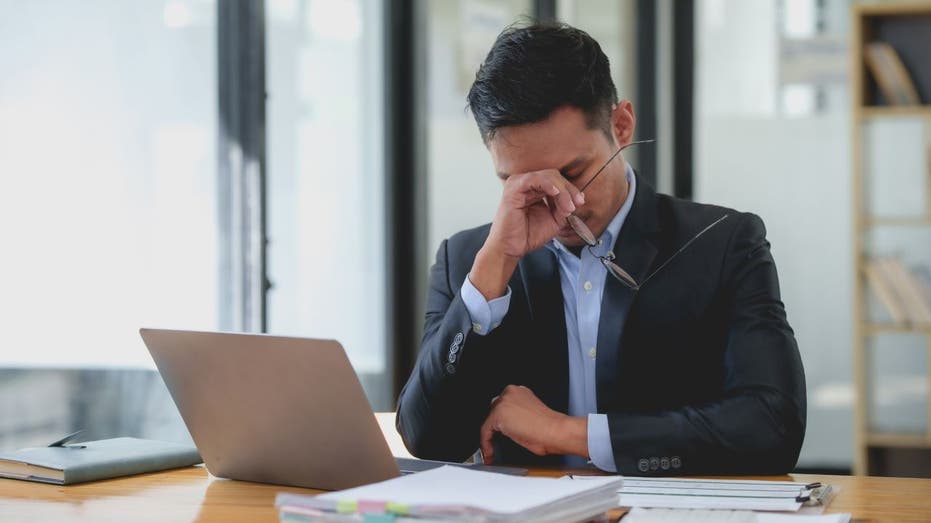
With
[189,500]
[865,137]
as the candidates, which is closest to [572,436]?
[189,500]

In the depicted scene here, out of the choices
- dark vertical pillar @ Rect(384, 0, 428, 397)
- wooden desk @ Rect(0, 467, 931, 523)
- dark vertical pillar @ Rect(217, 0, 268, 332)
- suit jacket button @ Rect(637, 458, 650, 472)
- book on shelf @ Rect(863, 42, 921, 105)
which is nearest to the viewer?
wooden desk @ Rect(0, 467, 931, 523)

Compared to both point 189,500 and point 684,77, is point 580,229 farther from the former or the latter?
point 684,77

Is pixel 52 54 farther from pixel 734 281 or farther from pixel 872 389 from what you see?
pixel 872 389

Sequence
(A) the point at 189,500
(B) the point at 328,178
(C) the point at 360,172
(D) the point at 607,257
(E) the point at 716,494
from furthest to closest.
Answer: (C) the point at 360,172 → (B) the point at 328,178 → (D) the point at 607,257 → (A) the point at 189,500 → (E) the point at 716,494

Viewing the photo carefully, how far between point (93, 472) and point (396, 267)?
2349mm

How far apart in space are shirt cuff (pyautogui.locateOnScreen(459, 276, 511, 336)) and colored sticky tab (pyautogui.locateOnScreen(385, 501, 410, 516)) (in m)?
0.70

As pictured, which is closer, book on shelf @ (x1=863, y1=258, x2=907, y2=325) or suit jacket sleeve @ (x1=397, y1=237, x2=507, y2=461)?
suit jacket sleeve @ (x1=397, y1=237, x2=507, y2=461)

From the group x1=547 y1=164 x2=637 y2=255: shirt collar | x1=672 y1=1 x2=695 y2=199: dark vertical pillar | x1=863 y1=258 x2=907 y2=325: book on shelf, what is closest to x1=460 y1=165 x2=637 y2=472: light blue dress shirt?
x1=547 y1=164 x2=637 y2=255: shirt collar

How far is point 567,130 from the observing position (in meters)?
1.87

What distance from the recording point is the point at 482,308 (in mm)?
1863

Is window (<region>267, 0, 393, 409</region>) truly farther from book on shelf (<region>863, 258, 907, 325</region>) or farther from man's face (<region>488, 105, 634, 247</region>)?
book on shelf (<region>863, 258, 907, 325</region>)

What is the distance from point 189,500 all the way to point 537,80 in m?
0.82

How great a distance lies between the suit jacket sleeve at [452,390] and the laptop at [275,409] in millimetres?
163

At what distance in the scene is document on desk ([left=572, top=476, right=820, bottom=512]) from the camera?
1385mm
